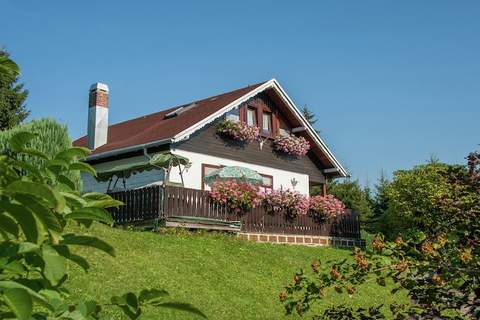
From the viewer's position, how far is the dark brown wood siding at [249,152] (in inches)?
926

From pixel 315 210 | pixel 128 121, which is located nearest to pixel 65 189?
pixel 315 210

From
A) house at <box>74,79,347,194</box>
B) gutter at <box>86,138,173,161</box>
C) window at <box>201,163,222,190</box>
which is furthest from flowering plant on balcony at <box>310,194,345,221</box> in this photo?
gutter at <box>86,138,173,161</box>

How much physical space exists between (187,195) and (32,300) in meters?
17.5

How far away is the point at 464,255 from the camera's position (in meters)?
3.89

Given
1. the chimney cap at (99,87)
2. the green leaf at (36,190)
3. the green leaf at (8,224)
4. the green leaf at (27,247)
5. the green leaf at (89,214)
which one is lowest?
the green leaf at (27,247)

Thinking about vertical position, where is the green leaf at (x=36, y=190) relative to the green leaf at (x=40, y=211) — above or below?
above

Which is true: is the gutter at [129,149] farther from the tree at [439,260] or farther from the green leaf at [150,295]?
the green leaf at [150,295]

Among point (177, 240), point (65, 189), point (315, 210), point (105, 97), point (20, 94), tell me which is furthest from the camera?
point (20, 94)

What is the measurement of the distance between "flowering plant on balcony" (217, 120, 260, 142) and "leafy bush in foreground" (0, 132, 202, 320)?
22.2 m

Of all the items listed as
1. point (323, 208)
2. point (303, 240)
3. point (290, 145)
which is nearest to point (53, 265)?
point (303, 240)

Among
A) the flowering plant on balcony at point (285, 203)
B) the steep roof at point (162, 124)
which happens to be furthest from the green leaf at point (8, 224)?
the steep roof at point (162, 124)

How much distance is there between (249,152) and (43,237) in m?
24.2

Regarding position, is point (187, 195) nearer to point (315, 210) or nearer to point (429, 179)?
point (315, 210)

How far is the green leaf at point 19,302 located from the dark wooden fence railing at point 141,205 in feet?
54.0
